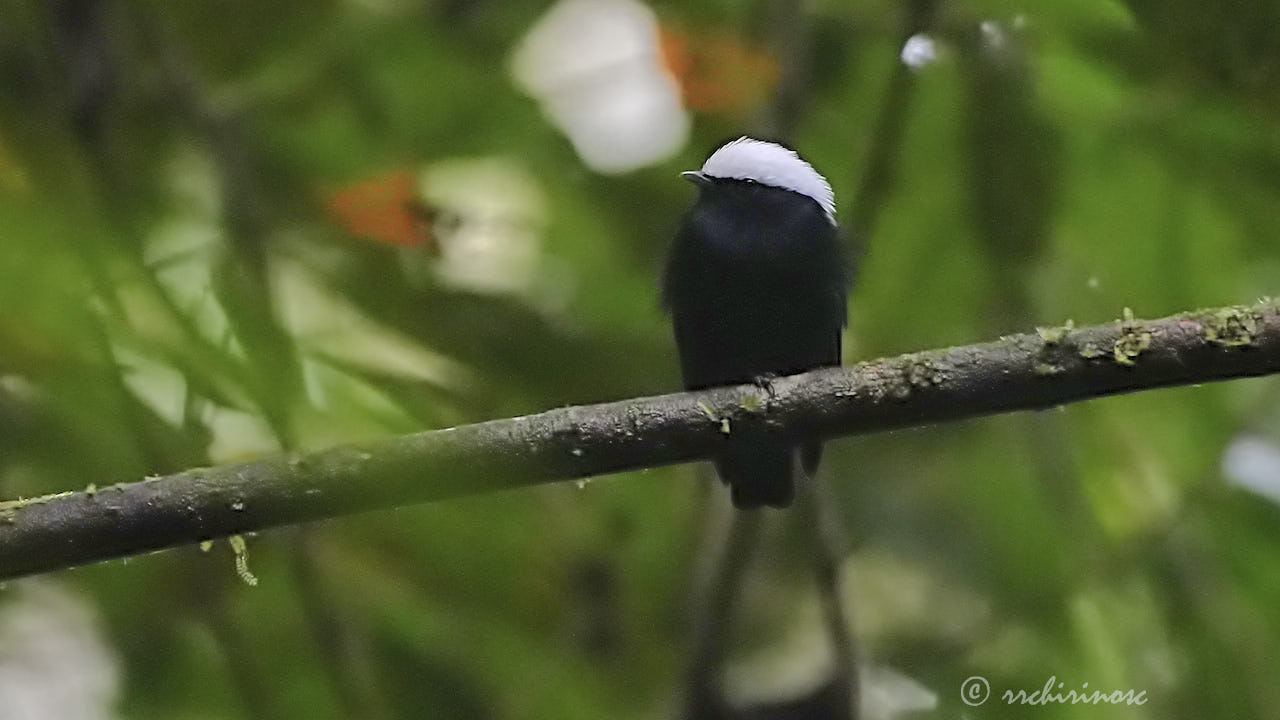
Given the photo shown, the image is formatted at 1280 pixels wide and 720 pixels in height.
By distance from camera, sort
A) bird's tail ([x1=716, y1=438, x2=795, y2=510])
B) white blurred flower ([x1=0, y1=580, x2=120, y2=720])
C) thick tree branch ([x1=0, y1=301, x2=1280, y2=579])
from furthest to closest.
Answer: white blurred flower ([x1=0, y1=580, x2=120, y2=720]) → bird's tail ([x1=716, y1=438, x2=795, y2=510]) → thick tree branch ([x1=0, y1=301, x2=1280, y2=579])

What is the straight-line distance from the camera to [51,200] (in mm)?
2445

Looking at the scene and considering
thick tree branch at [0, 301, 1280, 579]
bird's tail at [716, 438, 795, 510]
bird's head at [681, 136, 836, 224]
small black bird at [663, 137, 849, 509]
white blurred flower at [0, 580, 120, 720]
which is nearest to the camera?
thick tree branch at [0, 301, 1280, 579]

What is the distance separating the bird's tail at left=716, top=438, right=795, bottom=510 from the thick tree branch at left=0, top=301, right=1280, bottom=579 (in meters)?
0.35

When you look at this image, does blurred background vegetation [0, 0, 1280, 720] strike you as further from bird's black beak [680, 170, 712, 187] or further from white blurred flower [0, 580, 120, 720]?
bird's black beak [680, 170, 712, 187]

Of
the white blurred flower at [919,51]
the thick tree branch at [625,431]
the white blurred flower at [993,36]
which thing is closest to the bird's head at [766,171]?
the white blurred flower at [919,51]

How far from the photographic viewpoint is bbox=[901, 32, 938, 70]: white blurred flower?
2.68 metres

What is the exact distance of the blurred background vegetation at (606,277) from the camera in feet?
8.54

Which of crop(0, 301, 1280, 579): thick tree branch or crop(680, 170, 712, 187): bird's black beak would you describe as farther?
crop(680, 170, 712, 187): bird's black beak

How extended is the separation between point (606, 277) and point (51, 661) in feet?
4.64

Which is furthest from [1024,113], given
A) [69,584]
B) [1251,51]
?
[69,584]

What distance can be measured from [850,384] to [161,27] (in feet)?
5.77

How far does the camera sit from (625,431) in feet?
5.54

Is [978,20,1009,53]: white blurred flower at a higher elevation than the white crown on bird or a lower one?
higher

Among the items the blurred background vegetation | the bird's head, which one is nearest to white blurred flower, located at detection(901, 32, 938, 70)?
the blurred background vegetation
